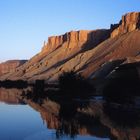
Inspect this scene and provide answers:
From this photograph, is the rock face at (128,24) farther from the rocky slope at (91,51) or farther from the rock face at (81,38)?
the rock face at (81,38)

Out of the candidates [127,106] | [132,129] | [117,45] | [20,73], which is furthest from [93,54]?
[132,129]

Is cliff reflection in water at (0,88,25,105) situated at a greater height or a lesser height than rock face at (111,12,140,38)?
lesser

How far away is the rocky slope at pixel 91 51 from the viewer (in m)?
94.9

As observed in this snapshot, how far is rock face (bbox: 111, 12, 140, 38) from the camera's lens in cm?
11706

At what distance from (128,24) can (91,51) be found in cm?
1214

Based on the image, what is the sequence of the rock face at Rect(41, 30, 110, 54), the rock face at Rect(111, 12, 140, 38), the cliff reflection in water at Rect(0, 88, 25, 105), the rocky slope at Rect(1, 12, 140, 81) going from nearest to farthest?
the cliff reflection in water at Rect(0, 88, 25, 105) → the rocky slope at Rect(1, 12, 140, 81) → the rock face at Rect(111, 12, 140, 38) → the rock face at Rect(41, 30, 110, 54)

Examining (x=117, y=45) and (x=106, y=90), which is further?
(x=117, y=45)

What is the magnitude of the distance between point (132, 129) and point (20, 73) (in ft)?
437

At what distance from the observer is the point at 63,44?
149875mm

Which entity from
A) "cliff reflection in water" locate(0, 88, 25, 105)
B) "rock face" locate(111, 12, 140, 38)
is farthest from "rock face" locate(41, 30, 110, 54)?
"cliff reflection in water" locate(0, 88, 25, 105)

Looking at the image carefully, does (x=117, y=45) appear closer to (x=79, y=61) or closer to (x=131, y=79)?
(x=79, y=61)

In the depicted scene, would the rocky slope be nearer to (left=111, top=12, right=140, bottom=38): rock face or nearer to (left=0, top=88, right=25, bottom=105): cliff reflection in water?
(left=111, top=12, right=140, bottom=38): rock face

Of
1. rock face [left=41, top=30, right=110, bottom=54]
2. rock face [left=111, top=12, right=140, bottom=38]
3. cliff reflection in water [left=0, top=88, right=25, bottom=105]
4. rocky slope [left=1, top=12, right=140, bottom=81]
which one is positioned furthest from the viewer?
rock face [left=41, top=30, right=110, bottom=54]

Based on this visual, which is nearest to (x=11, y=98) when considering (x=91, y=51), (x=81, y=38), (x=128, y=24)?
(x=91, y=51)
